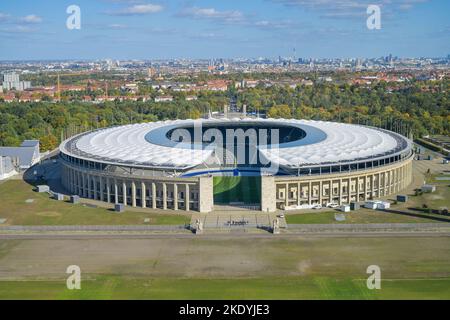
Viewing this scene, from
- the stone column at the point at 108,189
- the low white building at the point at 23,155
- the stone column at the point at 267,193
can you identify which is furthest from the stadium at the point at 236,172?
the low white building at the point at 23,155

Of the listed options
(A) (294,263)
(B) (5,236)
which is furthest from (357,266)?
(B) (5,236)

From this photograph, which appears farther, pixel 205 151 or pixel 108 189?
pixel 205 151

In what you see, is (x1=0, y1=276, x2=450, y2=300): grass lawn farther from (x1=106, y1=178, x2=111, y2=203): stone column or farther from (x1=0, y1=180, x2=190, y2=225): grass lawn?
(x1=106, y1=178, x2=111, y2=203): stone column

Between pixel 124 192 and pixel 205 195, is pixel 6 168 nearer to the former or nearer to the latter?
pixel 124 192

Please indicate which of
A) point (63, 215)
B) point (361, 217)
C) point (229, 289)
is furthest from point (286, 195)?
point (63, 215)

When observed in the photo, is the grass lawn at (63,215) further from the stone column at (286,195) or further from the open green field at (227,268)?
the stone column at (286,195)

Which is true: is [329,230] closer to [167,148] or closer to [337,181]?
[337,181]
